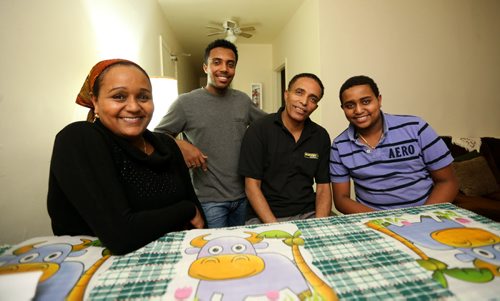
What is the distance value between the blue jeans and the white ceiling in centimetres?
285

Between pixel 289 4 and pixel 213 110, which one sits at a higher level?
pixel 289 4

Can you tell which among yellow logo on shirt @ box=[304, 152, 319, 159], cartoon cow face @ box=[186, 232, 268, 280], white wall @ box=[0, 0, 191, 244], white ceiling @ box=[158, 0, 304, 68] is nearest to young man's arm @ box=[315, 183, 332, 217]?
yellow logo on shirt @ box=[304, 152, 319, 159]

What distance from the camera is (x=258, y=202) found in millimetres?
1352

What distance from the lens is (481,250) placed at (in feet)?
2.00

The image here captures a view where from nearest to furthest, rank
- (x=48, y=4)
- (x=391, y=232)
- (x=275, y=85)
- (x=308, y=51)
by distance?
(x=391, y=232), (x=48, y=4), (x=308, y=51), (x=275, y=85)

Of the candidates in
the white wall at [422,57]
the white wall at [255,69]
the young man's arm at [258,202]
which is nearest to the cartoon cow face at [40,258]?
the young man's arm at [258,202]

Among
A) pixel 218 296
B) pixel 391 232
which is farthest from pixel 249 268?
pixel 391 232

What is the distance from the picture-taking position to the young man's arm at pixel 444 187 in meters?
1.31

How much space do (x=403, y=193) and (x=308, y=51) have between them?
7.81 feet

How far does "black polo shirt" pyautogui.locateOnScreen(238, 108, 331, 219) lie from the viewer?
1398mm

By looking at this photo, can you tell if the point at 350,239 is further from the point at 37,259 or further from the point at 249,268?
the point at 37,259

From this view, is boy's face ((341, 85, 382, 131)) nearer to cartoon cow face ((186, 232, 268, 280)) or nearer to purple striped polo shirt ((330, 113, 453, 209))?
purple striped polo shirt ((330, 113, 453, 209))

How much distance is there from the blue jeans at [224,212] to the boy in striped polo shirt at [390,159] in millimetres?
614

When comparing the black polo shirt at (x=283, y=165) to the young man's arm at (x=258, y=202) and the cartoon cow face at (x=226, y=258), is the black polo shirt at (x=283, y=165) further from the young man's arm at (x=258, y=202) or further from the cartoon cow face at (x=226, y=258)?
the cartoon cow face at (x=226, y=258)
